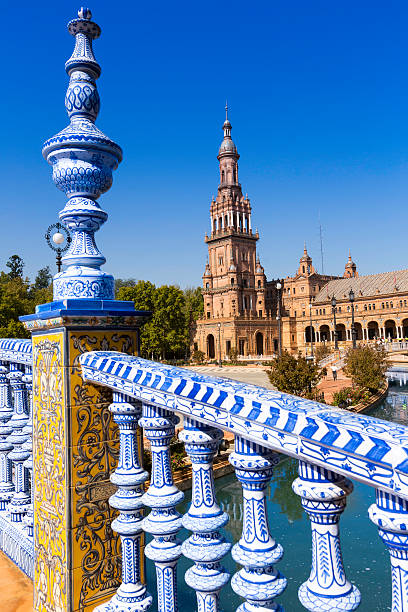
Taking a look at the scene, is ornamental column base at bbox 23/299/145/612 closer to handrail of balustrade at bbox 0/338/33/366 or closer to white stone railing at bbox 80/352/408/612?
white stone railing at bbox 80/352/408/612

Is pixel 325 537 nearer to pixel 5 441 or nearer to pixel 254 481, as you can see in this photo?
pixel 254 481

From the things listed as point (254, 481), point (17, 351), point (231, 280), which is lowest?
point (254, 481)

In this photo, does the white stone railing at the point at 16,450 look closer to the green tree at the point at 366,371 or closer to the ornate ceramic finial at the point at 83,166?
the ornate ceramic finial at the point at 83,166

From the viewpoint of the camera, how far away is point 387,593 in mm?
6082

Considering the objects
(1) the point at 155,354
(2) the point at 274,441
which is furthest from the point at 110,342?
→ (1) the point at 155,354

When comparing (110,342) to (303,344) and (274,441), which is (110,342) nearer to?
(274,441)

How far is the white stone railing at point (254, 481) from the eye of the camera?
130cm

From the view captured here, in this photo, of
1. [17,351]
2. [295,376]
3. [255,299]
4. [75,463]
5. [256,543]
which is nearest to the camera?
[256,543]

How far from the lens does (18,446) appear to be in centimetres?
429

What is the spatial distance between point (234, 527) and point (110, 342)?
7.29 meters

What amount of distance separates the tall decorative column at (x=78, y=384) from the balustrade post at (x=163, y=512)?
0.67 m

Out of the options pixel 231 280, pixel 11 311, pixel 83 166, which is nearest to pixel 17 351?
pixel 83 166

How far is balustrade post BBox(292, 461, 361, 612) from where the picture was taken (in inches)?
57.5

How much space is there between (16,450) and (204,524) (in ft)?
9.34
